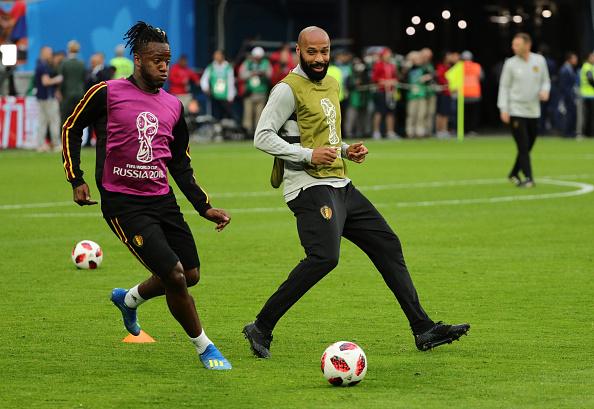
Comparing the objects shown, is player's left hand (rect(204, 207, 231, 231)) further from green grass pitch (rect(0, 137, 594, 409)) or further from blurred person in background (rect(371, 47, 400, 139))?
blurred person in background (rect(371, 47, 400, 139))

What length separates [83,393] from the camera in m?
7.81

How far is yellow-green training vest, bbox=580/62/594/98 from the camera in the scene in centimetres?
3895

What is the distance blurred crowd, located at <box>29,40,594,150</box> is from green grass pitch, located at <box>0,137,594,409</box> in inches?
641

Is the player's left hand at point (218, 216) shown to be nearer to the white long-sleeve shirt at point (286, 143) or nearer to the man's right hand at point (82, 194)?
the white long-sleeve shirt at point (286, 143)

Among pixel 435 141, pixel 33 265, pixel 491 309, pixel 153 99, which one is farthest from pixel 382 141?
pixel 153 99

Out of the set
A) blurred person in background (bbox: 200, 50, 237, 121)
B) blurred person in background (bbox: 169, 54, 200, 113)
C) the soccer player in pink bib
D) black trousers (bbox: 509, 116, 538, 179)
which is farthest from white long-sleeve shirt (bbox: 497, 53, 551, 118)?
blurred person in background (bbox: 169, 54, 200, 113)

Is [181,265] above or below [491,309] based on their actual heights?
above

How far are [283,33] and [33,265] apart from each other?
92.6 ft

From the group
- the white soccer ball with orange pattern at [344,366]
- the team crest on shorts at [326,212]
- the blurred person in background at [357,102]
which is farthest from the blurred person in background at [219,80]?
the white soccer ball with orange pattern at [344,366]

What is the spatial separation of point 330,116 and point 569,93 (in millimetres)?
32403

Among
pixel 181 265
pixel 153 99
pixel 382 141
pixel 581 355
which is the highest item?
pixel 153 99

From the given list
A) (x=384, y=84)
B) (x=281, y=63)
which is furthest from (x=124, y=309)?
(x=384, y=84)

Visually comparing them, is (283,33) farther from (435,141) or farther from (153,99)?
(153,99)

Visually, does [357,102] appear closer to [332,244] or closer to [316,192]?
[316,192]
